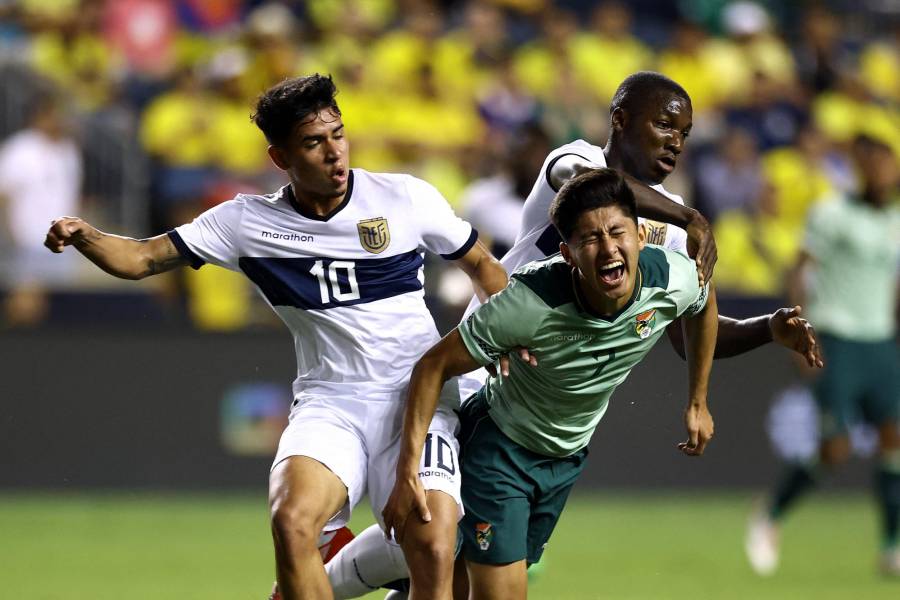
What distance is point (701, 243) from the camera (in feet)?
17.4

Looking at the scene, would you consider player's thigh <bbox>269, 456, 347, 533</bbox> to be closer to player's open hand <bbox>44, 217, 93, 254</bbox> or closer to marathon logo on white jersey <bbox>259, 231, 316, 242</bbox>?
marathon logo on white jersey <bbox>259, 231, 316, 242</bbox>

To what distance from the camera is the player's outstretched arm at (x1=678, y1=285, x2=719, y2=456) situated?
5.68 m

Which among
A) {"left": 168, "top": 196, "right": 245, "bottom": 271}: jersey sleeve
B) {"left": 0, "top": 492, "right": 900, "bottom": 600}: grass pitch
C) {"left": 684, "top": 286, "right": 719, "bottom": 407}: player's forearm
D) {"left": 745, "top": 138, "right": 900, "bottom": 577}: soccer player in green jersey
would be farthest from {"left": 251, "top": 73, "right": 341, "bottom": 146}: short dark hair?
{"left": 745, "top": 138, "right": 900, "bottom": 577}: soccer player in green jersey

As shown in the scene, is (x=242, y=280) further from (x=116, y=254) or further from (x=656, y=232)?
(x=656, y=232)

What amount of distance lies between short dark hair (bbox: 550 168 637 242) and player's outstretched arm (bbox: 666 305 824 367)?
0.83m

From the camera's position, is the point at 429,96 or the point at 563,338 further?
the point at 429,96

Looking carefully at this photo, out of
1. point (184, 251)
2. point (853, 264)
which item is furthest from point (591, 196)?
point (853, 264)

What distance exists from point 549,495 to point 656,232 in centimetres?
112

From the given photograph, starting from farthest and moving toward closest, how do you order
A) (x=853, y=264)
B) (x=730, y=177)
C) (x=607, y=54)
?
(x=607, y=54) < (x=730, y=177) < (x=853, y=264)

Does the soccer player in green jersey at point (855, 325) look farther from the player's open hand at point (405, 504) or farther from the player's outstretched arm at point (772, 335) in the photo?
the player's open hand at point (405, 504)

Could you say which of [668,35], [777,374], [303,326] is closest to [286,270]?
[303,326]

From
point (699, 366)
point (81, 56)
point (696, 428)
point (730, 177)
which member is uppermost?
point (81, 56)

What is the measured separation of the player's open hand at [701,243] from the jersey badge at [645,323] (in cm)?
23

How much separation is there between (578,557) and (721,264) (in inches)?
169
